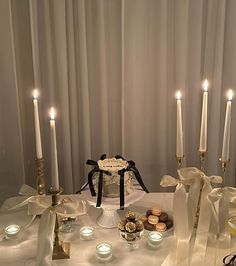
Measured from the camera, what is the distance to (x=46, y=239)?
3.58 feet

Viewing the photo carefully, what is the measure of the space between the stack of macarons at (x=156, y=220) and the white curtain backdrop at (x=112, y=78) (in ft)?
1.69

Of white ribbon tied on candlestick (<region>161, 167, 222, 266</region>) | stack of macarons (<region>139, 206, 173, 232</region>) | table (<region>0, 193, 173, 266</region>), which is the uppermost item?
white ribbon tied on candlestick (<region>161, 167, 222, 266</region>)

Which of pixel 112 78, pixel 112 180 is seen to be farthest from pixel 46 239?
pixel 112 78

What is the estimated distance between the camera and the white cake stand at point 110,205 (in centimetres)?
125

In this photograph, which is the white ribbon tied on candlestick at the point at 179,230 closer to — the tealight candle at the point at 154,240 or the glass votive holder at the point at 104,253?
the tealight candle at the point at 154,240

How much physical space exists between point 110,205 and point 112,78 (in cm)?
71

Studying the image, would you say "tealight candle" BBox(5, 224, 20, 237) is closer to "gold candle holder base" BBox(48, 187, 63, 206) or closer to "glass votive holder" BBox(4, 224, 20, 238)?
"glass votive holder" BBox(4, 224, 20, 238)

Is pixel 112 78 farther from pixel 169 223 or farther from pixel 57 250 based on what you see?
pixel 57 250

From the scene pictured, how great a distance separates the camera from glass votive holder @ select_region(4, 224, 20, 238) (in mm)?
1220

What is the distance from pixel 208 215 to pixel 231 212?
0.41ft

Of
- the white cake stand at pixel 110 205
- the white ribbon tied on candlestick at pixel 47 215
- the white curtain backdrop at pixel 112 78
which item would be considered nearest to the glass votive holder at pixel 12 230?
the white ribbon tied on candlestick at pixel 47 215

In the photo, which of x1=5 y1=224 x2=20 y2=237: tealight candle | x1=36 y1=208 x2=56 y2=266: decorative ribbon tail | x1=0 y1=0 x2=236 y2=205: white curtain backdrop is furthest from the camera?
x1=0 y1=0 x2=236 y2=205: white curtain backdrop

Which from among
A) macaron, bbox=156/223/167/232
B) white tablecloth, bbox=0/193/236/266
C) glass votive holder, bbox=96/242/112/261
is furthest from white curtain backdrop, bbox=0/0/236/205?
glass votive holder, bbox=96/242/112/261

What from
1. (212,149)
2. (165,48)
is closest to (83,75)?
(165,48)
